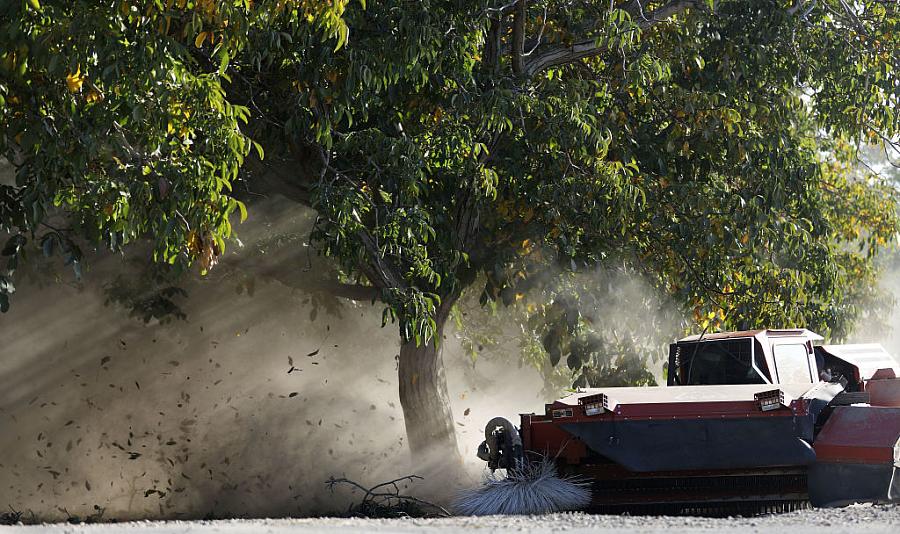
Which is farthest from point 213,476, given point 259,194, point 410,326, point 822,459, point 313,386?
point 822,459

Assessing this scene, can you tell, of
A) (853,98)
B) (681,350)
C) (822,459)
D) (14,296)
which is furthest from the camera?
(14,296)

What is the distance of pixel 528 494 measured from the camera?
912 cm

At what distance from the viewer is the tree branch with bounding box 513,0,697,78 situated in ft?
38.9

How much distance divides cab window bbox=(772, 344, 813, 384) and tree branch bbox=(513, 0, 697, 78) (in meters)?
3.68

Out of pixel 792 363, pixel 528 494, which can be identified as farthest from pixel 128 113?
pixel 792 363

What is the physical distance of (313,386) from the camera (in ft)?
56.7

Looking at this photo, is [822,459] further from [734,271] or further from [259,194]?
[259,194]

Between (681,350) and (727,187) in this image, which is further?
(727,187)

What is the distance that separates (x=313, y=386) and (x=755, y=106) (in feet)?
27.5

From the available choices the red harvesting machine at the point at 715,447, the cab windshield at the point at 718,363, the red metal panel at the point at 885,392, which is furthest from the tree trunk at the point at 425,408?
the red metal panel at the point at 885,392

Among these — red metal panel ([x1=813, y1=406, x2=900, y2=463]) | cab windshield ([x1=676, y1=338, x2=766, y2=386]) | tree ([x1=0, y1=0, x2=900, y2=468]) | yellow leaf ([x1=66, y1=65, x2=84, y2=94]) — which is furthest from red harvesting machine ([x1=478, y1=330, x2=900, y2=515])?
yellow leaf ([x1=66, y1=65, x2=84, y2=94])

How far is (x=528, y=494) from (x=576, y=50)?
5151 mm

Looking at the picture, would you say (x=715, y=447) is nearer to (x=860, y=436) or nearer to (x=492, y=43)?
(x=860, y=436)

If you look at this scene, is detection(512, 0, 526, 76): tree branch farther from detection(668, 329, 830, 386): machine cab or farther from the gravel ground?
the gravel ground
